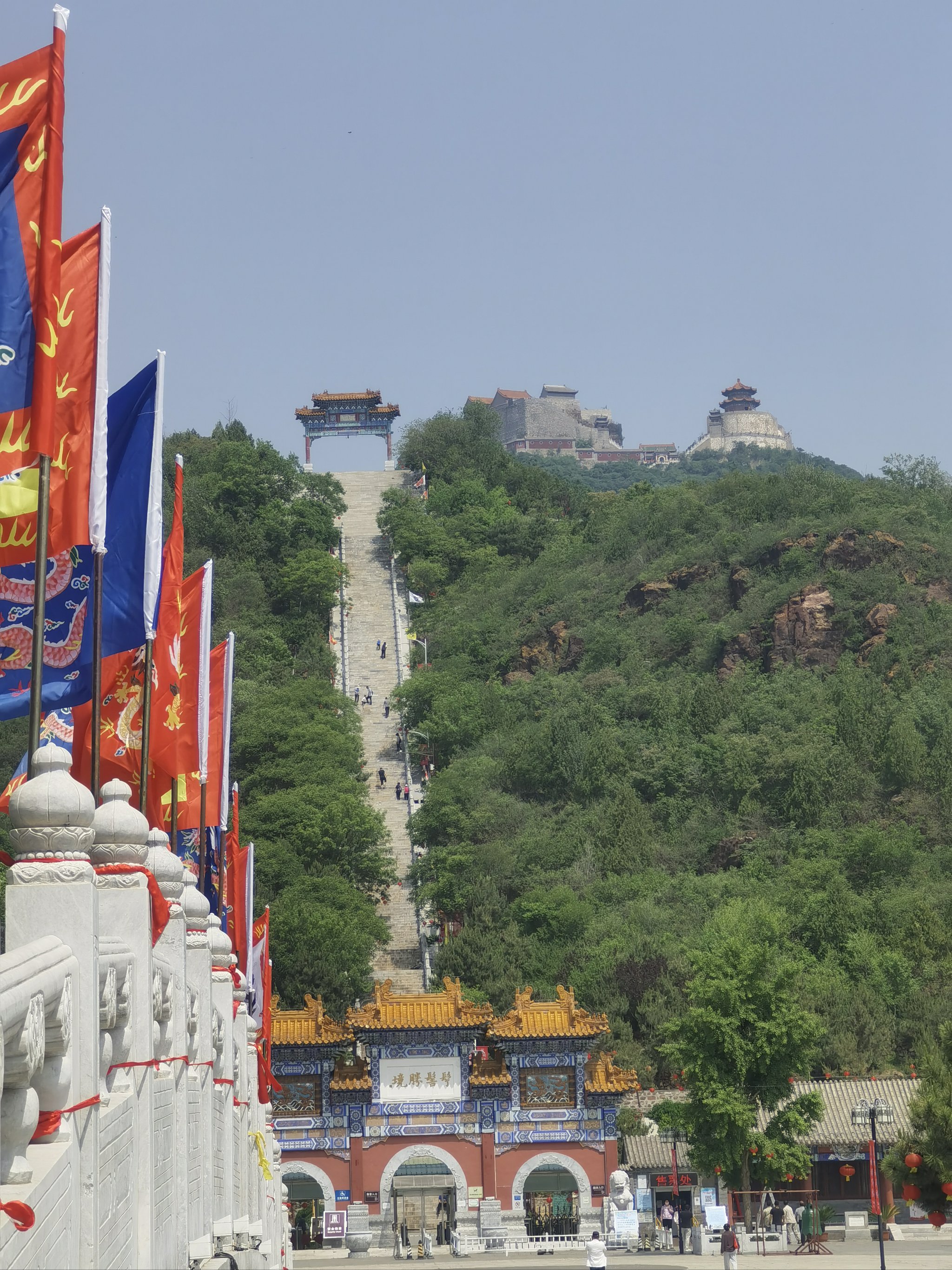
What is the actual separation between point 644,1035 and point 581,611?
3859cm

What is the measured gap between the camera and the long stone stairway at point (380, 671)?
65500 mm

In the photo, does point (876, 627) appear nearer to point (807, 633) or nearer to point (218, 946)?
point (807, 633)

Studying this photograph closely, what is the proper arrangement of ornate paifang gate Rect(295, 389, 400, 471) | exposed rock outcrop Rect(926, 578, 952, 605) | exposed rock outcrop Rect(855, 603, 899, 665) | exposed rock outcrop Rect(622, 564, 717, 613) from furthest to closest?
ornate paifang gate Rect(295, 389, 400, 471)
exposed rock outcrop Rect(622, 564, 717, 613)
exposed rock outcrop Rect(926, 578, 952, 605)
exposed rock outcrop Rect(855, 603, 899, 665)

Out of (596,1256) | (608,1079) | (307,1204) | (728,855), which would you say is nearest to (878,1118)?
(596,1256)

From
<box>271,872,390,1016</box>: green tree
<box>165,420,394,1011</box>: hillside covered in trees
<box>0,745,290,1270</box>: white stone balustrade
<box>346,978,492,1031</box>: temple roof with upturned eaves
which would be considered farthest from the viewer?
<box>165,420,394,1011</box>: hillside covered in trees

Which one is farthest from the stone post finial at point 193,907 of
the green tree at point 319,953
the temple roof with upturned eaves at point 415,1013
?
the green tree at point 319,953

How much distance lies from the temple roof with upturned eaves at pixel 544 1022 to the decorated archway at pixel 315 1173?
527cm

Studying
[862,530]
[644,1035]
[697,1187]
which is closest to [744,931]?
[644,1035]

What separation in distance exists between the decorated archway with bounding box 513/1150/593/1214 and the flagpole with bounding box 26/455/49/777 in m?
34.8

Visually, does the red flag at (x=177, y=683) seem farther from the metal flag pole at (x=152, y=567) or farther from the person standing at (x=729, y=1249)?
the person standing at (x=729, y=1249)

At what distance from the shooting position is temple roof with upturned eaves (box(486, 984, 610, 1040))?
4491 centimetres

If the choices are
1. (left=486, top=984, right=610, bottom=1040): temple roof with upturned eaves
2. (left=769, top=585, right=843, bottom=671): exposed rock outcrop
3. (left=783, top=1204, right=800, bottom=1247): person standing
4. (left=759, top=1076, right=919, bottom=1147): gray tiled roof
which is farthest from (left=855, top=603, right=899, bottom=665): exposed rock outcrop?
(left=783, top=1204, right=800, bottom=1247): person standing

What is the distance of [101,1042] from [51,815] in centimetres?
172

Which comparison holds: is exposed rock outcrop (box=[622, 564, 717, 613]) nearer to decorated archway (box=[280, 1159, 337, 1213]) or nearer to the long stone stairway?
the long stone stairway
